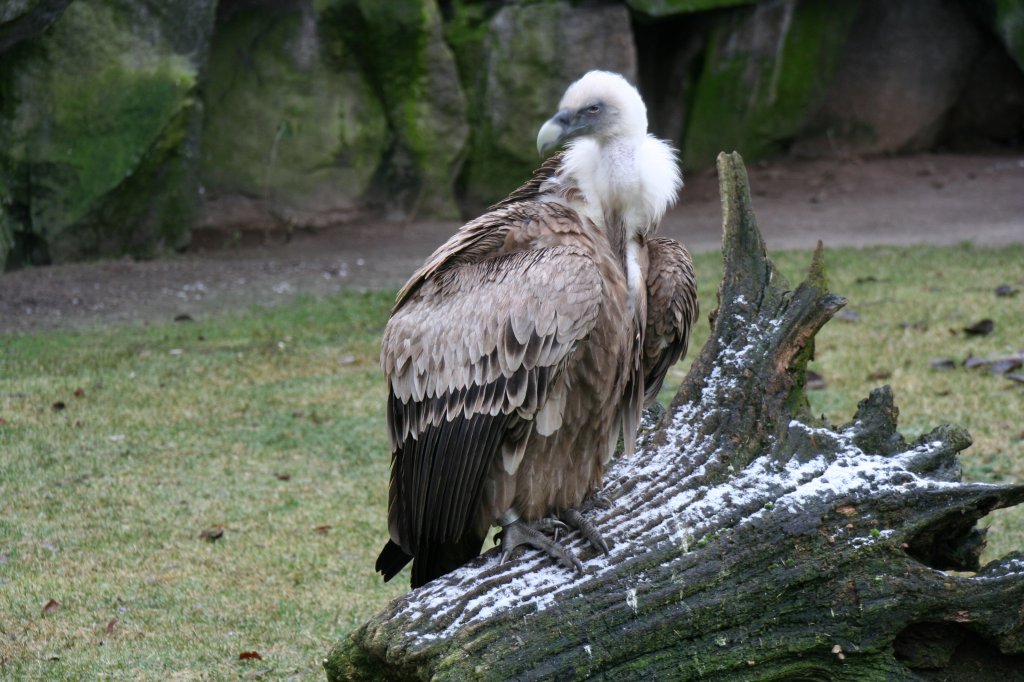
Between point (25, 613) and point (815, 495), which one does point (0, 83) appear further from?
point (815, 495)

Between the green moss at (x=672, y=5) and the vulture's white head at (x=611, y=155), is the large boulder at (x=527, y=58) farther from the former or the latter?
the vulture's white head at (x=611, y=155)

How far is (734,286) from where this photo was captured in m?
3.64

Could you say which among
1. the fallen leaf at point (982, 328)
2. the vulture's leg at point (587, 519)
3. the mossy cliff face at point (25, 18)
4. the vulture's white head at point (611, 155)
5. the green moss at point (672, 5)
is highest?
the green moss at point (672, 5)

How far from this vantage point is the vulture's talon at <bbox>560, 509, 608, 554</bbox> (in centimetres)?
298

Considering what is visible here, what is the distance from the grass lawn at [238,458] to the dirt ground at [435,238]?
0.58 m

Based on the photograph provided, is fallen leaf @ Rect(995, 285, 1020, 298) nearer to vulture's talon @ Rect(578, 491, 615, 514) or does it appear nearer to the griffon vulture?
the griffon vulture

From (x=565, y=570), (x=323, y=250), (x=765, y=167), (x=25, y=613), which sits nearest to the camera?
(x=565, y=570)

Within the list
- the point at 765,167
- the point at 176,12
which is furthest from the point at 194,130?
the point at 765,167

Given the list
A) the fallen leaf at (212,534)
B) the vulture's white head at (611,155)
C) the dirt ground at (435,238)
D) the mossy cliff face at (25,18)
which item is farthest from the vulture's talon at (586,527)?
the mossy cliff face at (25,18)

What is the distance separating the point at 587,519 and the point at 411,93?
8159 millimetres

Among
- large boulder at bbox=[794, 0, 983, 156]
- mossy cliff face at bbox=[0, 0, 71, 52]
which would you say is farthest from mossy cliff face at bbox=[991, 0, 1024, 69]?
mossy cliff face at bbox=[0, 0, 71, 52]

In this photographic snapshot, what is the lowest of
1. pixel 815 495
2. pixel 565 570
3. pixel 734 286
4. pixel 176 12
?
pixel 565 570

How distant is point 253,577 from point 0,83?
5.75 meters

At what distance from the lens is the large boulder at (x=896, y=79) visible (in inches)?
482
